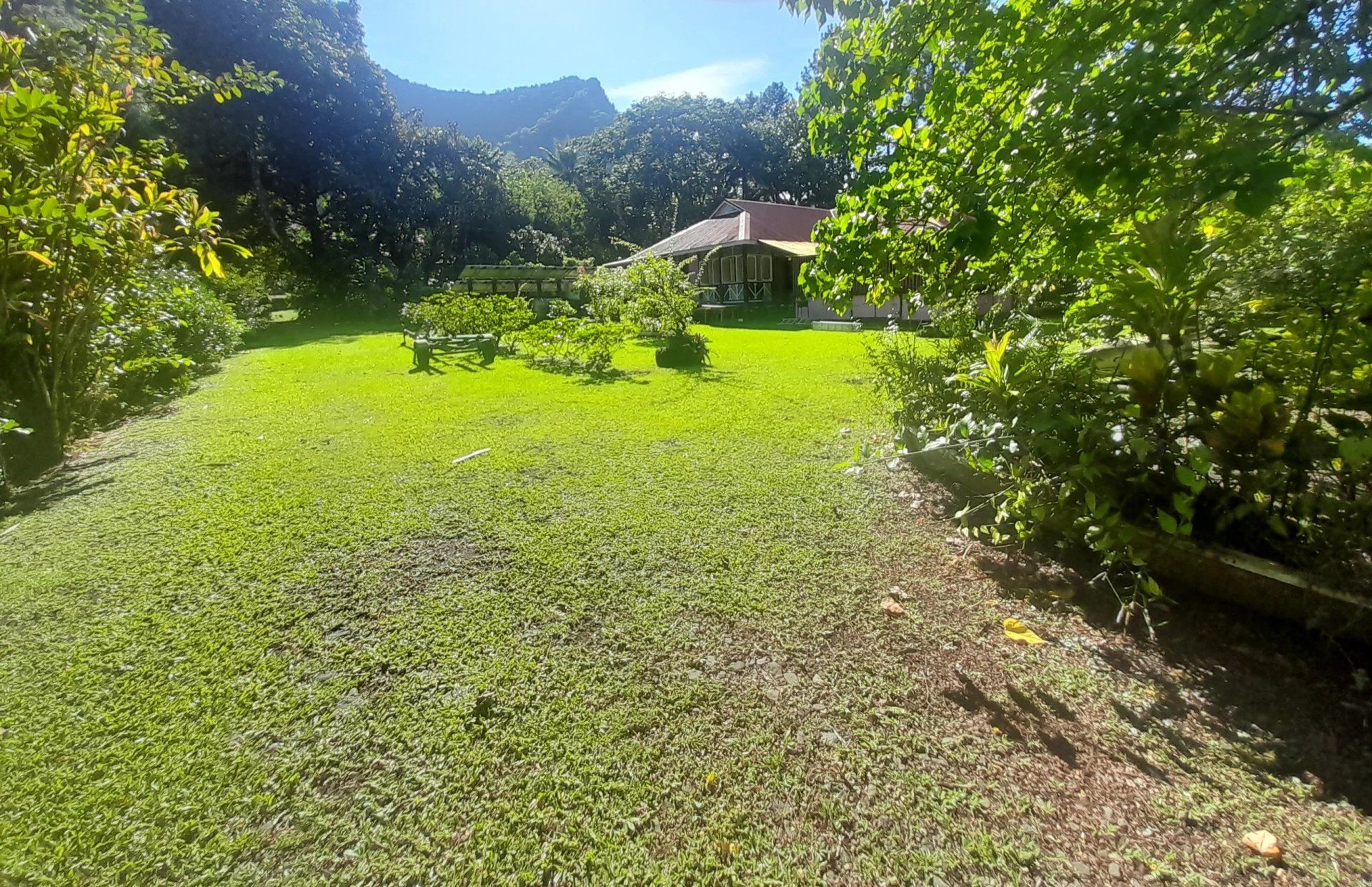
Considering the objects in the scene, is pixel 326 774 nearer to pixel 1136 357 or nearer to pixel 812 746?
pixel 812 746

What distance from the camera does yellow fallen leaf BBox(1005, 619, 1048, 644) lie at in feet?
8.34

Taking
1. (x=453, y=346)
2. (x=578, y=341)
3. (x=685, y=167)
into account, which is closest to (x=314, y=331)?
(x=453, y=346)

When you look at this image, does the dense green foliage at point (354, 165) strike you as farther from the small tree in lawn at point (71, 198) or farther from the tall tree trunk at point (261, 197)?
the small tree in lawn at point (71, 198)

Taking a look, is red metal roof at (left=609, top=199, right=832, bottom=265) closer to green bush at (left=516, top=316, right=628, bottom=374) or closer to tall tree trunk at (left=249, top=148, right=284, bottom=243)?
green bush at (left=516, top=316, right=628, bottom=374)

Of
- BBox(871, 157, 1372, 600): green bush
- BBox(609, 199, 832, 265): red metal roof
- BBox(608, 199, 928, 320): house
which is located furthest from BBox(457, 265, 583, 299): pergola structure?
BBox(871, 157, 1372, 600): green bush

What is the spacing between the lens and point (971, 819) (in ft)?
5.59

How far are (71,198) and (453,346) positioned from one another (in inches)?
331

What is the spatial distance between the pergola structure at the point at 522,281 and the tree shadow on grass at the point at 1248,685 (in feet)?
70.6

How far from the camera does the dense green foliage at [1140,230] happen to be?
2199 mm

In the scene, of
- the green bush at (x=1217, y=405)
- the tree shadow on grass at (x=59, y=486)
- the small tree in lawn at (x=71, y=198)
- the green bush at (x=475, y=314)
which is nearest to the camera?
the green bush at (x=1217, y=405)

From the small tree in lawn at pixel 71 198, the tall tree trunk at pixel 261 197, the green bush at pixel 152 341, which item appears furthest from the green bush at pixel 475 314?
the tall tree trunk at pixel 261 197

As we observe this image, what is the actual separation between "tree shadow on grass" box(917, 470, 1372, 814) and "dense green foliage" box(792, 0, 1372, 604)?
0.26 m

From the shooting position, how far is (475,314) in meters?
12.5

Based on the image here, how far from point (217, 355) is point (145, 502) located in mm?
9009
